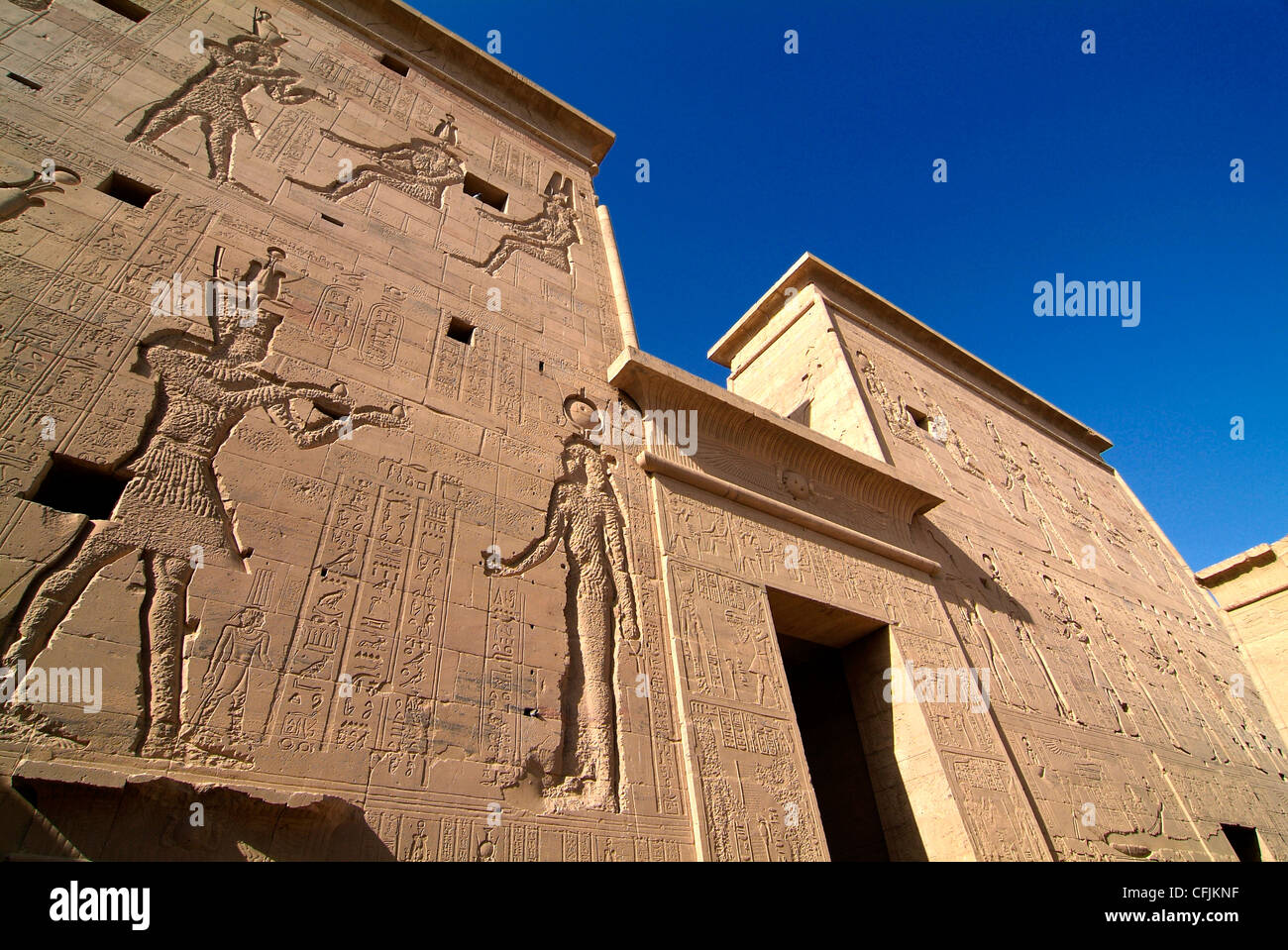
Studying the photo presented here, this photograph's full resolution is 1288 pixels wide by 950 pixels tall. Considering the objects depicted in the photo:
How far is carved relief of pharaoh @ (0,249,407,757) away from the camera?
2.66 metres

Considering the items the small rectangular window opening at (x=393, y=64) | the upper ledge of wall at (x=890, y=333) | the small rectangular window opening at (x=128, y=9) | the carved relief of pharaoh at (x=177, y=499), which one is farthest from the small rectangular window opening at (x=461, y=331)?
the upper ledge of wall at (x=890, y=333)

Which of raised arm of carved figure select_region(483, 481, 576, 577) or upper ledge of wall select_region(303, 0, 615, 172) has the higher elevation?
upper ledge of wall select_region(303, 0, 615, 172)

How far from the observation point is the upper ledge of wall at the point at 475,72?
6707 mm

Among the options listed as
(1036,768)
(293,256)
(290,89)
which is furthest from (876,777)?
(290,89)

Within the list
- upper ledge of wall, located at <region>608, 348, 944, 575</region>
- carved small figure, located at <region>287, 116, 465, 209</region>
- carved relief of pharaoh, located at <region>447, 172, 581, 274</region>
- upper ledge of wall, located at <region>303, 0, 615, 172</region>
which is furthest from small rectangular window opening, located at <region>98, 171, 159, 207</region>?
upper ledge of wall, located at <region>303, 0, 615, 172</region>

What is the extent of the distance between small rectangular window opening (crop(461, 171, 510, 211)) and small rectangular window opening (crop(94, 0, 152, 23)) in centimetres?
240

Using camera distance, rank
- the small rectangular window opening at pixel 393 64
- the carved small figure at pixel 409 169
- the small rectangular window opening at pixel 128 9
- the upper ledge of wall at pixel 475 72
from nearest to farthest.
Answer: the small rectangular window opening at pixel 128 9 < the carved small figure at pixel 409 169 < the small rectangular window opening at pixel 393 64 < the upper ledge of wall at pixel 475 72

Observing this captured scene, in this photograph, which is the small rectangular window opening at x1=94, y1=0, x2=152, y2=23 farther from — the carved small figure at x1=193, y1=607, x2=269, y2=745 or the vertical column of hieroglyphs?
the carved small figure at x1=193, y1=607, x2=269, y2=745

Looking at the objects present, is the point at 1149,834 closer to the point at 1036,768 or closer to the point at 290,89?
the point at 1036,768

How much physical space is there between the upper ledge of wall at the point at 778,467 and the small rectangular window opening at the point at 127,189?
10.2ft

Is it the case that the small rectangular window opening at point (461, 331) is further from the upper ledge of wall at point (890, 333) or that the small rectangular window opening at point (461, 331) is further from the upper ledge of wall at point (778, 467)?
the upper ledge of wall at point (890, 333)

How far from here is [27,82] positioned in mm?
4090

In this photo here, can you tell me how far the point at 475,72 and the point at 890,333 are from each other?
6.05 metres

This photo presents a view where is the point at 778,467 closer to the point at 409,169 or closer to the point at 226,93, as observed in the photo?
the point at 409,169
